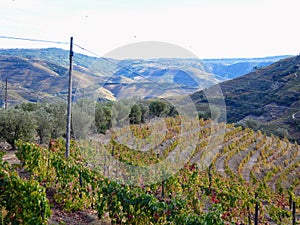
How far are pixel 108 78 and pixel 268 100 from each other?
5480cm

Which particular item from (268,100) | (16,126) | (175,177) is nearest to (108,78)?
(175,177)

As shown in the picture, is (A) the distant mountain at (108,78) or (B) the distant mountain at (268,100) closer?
(A) the distant mountain at (108,78)

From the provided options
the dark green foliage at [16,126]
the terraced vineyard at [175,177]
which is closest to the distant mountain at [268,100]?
the terraced vineyard at [175,177]

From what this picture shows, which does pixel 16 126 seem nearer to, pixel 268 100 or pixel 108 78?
pixel 108 78

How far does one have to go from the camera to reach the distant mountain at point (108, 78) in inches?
554

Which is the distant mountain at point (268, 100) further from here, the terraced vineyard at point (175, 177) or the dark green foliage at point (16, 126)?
the dark green foliage at point (16, 126)

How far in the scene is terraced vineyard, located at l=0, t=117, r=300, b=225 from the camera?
7.58m

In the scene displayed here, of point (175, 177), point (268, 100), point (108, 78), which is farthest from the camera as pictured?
point (268, 100)

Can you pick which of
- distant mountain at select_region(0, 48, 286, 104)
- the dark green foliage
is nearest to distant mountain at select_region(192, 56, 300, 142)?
distant mountain at select_region(0, 48, 286, 104)

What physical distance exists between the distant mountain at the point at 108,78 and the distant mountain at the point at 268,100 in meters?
7.06

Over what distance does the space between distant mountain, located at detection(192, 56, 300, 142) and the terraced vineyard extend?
18.3 meters

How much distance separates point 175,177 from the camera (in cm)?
1147

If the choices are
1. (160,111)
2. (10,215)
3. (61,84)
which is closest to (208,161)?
(10,215)

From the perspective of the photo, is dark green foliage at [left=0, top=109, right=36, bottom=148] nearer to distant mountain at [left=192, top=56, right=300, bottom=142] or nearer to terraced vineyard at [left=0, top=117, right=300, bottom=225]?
terraced vineyard at [left=0, top=117, right=300, bottom=225]
